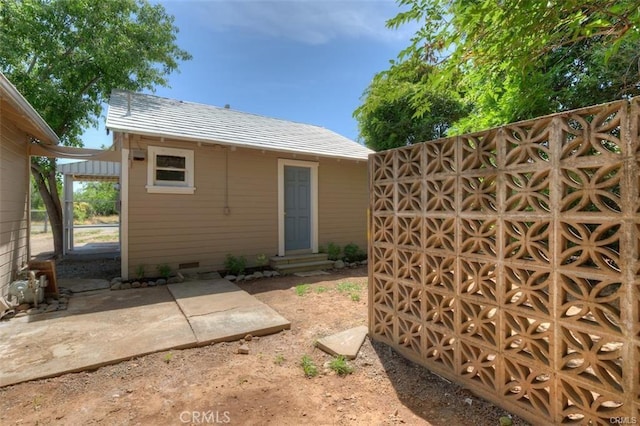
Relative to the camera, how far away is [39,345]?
313 centimetres

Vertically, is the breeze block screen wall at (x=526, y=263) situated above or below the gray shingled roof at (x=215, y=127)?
below

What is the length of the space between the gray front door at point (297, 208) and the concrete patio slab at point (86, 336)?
11.2ft

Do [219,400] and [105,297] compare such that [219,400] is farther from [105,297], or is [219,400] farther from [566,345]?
[105,297]

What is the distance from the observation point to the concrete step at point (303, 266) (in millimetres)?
6930

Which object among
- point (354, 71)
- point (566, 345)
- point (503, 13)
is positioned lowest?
point (566, 345)

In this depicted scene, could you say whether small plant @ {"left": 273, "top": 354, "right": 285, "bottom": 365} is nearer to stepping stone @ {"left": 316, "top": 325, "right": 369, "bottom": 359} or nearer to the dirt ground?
the dirt ground

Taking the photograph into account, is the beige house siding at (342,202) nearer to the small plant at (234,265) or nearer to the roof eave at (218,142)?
the roof eave at (218,142)

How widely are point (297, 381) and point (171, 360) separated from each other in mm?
1284

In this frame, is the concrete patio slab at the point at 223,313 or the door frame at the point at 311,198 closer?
the concrete patio slab at the point at 223,313

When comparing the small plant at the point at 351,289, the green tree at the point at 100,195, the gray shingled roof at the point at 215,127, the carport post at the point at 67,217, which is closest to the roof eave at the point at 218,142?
the gray shingled roof at the point at 215,127

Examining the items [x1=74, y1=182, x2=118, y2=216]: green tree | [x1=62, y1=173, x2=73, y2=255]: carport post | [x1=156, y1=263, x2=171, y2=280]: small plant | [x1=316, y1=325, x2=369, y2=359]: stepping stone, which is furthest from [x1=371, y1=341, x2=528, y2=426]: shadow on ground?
[x1=74, y1=182, x2=118, y2=216]: green tree

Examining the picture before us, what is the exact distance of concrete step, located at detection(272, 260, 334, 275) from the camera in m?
6.93

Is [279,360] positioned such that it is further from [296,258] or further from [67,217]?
[67,217]

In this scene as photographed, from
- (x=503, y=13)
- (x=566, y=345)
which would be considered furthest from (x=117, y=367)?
(x=503, y=13)
